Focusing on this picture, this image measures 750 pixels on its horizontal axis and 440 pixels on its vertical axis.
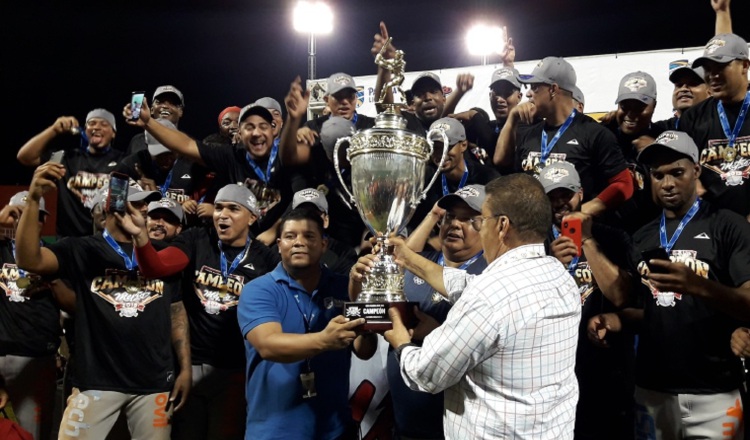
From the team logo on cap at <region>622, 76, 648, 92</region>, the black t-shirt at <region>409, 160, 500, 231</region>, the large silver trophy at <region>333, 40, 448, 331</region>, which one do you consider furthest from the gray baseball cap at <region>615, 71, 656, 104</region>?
the large silver trophy at <region>333, 40, 448, 331</region>

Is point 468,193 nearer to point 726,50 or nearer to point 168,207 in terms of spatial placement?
point 726,50

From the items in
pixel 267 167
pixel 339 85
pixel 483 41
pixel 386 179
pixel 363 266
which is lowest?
pixel 363 266

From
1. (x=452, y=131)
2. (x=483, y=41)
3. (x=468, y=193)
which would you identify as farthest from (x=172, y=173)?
(x=483, y=41)

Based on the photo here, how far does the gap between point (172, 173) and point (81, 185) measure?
95 centimetres

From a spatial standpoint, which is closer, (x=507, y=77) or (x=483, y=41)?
(x=507, y=77)

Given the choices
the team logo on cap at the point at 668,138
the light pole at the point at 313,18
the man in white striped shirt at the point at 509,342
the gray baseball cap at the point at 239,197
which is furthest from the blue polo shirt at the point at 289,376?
the light pole at the point at 313,18

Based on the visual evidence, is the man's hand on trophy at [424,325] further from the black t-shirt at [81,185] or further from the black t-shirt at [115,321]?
the black t-shirt at [81,185]

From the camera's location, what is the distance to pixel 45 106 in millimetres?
19219

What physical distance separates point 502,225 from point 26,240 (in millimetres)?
3040

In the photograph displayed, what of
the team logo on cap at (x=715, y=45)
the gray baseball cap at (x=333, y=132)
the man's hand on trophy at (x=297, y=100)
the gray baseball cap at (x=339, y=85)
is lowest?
the gray baseball cap at (x=333, y=132)

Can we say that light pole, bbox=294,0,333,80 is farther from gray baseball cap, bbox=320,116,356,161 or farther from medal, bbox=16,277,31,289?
medal, bbox=16,277,31,289

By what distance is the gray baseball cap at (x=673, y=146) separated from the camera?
4000 millimetres

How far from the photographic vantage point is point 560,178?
164 inches

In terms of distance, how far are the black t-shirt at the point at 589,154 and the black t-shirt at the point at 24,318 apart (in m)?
3.79
